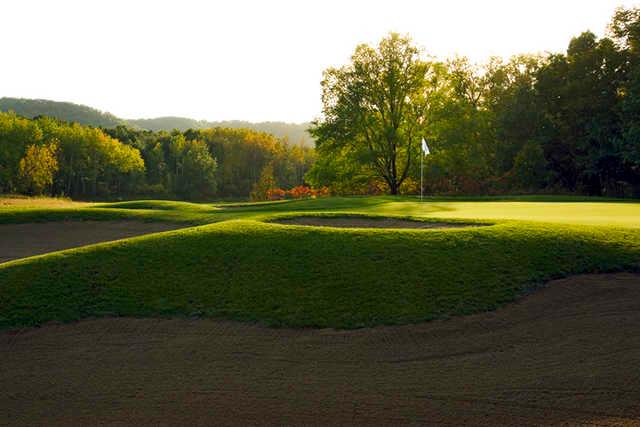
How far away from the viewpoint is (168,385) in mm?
6602

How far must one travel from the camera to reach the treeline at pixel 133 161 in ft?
242

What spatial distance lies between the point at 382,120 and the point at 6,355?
137 feet

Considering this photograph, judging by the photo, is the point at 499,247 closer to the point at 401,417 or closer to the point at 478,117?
the point at 401,417

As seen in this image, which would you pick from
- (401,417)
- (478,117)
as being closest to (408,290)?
(401,417)

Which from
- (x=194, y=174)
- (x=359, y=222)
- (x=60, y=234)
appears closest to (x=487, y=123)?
(x=359, y=222)

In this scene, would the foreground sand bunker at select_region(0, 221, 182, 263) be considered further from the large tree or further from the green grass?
the large tree

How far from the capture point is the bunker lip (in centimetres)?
1379

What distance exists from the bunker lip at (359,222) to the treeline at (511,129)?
2838 centimetres

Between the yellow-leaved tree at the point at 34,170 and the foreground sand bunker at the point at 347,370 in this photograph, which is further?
the yellow-leaved tree at the point at 34,170

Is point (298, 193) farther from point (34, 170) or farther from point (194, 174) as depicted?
point (194, 174)

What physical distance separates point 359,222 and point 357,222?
62 mm

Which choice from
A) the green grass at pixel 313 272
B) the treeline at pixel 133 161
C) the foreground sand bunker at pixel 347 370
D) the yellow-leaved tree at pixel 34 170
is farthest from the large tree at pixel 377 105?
the yellow-leaved tree at pixel 34 170

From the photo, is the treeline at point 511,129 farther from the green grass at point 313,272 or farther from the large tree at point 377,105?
the green grass at point 313,272

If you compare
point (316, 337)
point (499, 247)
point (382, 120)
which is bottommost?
point (316, 337)
